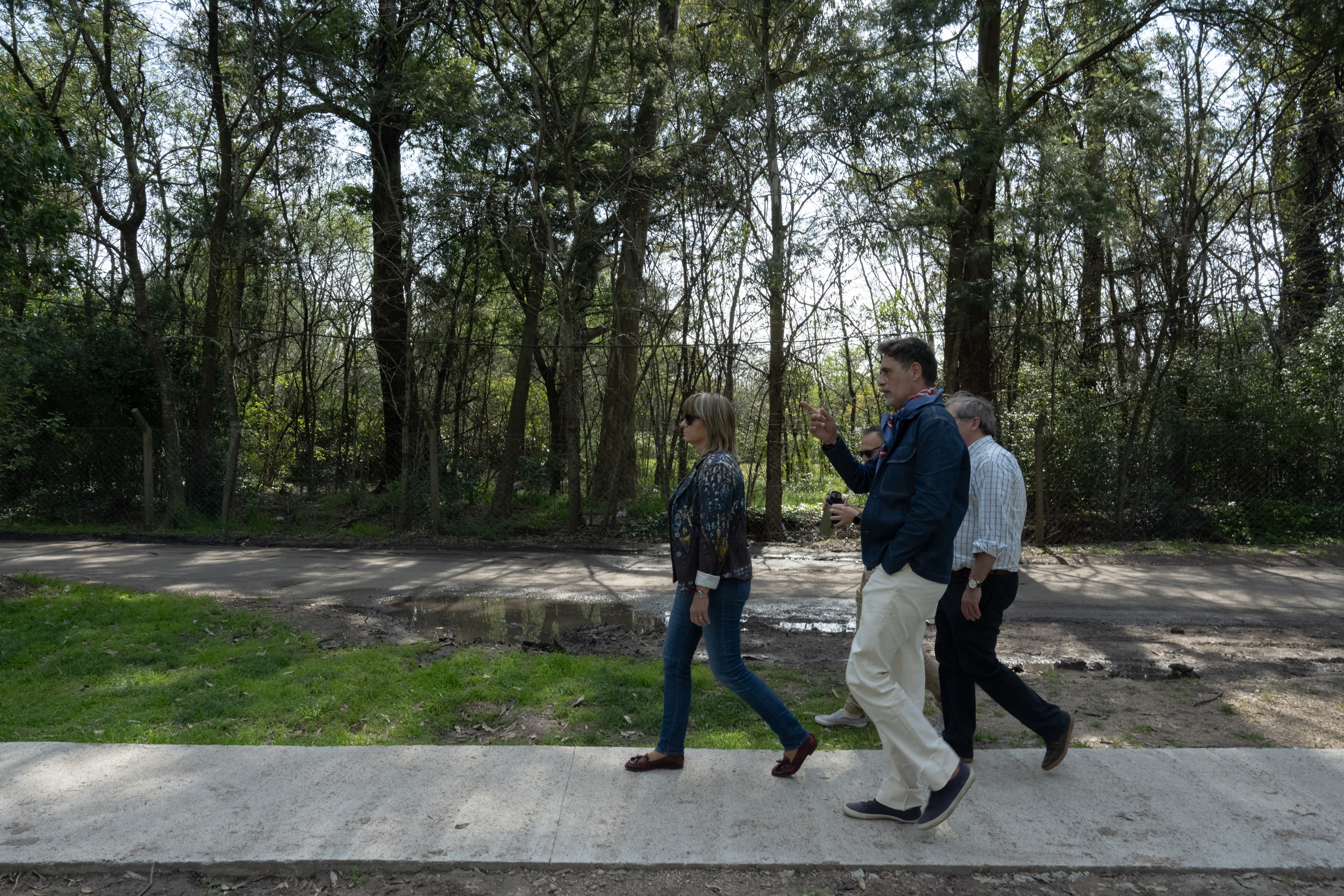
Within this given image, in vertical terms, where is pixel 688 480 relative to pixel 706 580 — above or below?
above

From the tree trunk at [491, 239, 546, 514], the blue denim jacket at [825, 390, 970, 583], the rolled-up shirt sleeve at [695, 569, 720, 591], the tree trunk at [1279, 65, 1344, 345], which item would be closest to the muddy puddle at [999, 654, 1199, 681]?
the blue denim jacket at [825, 390, 970, 583]

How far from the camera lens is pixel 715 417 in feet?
12.8

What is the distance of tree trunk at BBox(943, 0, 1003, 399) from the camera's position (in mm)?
12680

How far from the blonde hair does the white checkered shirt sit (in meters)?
1.08

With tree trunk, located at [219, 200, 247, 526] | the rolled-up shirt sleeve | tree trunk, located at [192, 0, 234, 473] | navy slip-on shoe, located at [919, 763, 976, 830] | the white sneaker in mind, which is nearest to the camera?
navy slip-on shoe, located at [919, 763, 976, 830]

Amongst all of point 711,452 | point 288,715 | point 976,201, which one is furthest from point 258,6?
point 711,452

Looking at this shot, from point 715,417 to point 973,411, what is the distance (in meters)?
1.22

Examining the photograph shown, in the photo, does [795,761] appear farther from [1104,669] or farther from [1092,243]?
[1092,243]

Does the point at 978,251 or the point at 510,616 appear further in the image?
the point at 978,251

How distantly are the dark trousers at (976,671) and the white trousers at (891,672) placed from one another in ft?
1.74

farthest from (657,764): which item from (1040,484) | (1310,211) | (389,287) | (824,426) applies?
(1310,211)

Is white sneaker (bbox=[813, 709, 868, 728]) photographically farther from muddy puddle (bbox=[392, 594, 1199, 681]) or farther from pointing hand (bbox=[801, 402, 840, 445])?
pointing hand (bbox=[801, 402, 840, 445])

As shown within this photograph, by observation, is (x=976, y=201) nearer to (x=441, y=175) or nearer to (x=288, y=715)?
(x=441, y=175)

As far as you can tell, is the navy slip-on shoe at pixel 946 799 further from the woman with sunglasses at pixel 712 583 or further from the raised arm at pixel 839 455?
the raised arm at pixel 839 455
